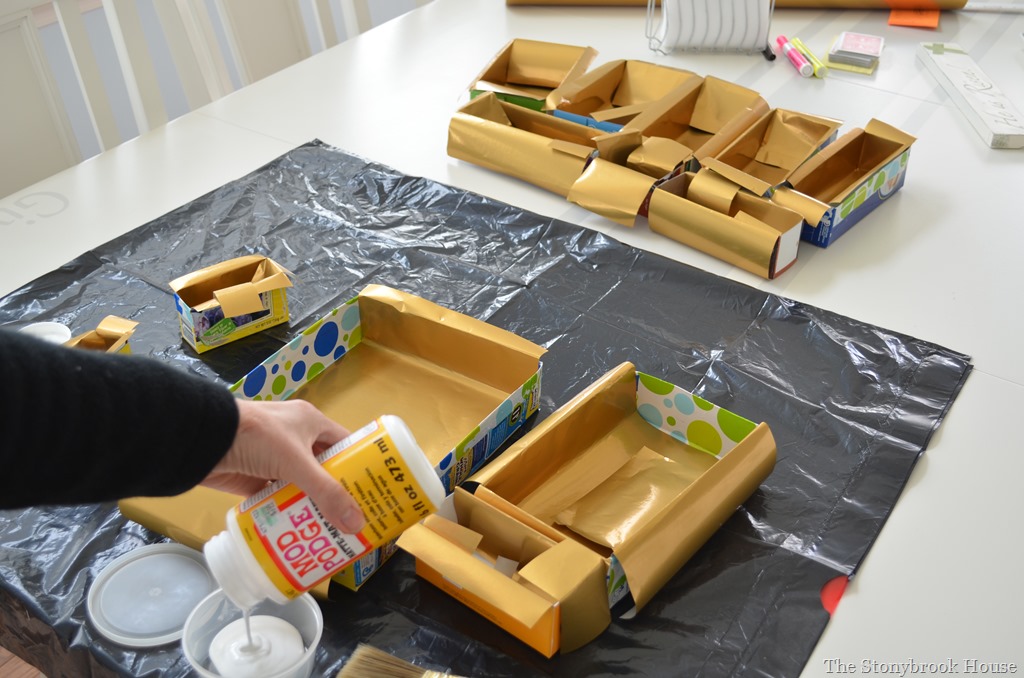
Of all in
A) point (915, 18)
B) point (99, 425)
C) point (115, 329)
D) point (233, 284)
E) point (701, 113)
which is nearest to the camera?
point (99, 425)

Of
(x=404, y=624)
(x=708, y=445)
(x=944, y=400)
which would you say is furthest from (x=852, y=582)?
(x=404, y=624)

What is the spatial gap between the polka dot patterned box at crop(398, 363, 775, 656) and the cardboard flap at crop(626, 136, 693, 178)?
0.52 m

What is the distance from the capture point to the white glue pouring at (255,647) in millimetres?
789

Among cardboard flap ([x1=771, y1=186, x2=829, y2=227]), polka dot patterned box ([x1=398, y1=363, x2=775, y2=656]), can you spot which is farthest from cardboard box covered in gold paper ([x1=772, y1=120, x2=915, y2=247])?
polka dot patterned box ([x1=398, y1=363, x2=775, y2=656])

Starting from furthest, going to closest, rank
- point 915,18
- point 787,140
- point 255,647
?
point 915,18 → point 787,140 → point 255,647

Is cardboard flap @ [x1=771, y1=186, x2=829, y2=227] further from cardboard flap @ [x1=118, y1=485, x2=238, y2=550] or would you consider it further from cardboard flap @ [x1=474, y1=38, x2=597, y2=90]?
cardboard flap @ [x1=118, y1=485, x2=238, y2=550]

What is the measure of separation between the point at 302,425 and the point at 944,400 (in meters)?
0.82

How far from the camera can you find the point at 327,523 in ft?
2.39

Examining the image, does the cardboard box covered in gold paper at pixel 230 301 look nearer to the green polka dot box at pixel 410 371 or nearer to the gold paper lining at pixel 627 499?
the green polka dot box at pixel 410 371

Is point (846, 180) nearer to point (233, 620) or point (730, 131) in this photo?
point (730, 131)

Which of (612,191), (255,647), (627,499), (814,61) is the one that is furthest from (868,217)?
(255,647)

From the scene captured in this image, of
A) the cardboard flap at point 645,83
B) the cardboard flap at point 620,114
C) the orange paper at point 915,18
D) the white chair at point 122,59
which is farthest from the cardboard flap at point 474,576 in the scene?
the orange paper at point 915,18

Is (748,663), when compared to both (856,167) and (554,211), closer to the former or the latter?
(554,211)

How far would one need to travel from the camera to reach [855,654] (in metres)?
0.88
